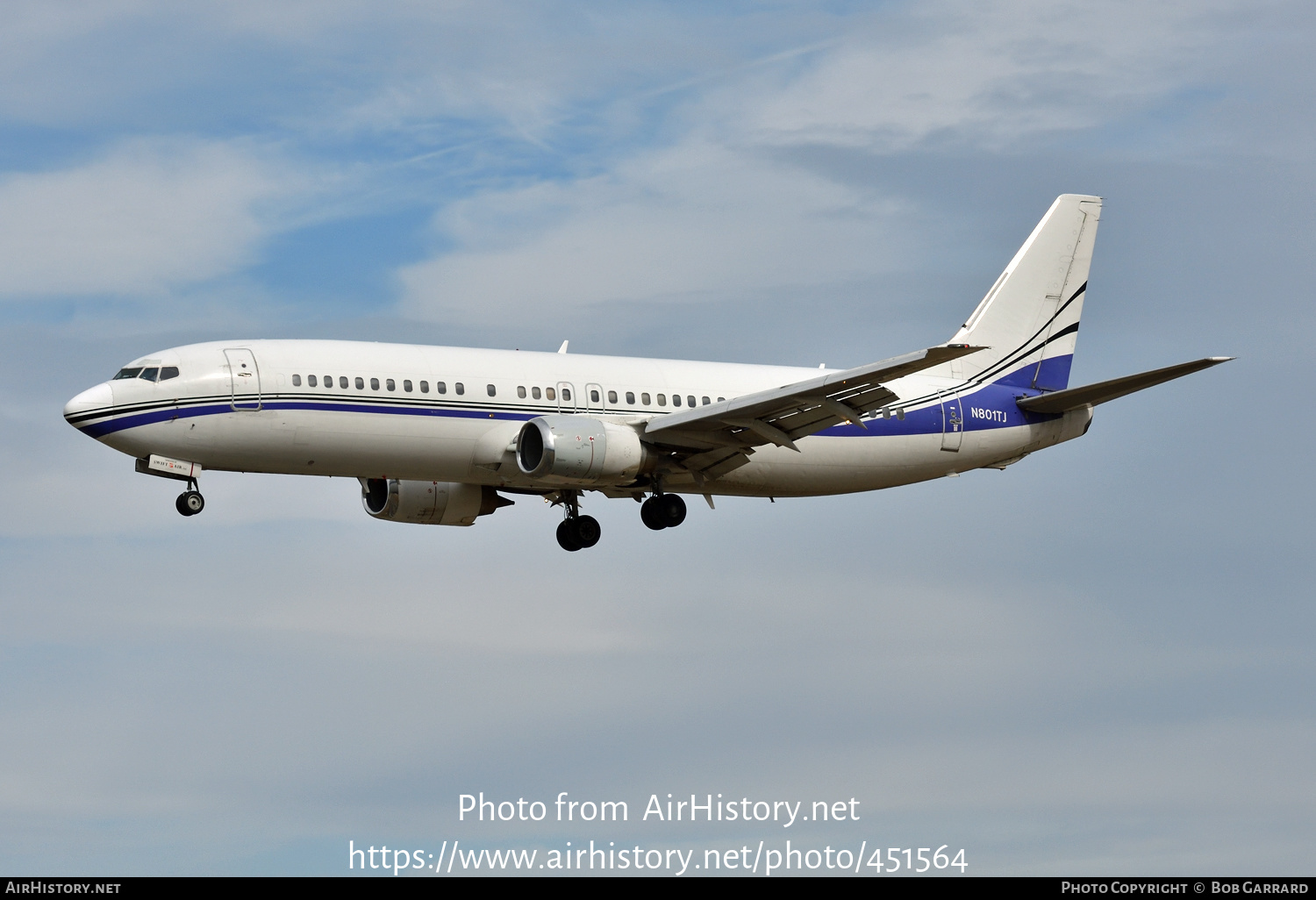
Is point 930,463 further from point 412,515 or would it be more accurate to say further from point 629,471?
point 412,515

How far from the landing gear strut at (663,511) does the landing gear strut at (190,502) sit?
39.1ft

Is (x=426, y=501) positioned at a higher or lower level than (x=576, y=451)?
higher

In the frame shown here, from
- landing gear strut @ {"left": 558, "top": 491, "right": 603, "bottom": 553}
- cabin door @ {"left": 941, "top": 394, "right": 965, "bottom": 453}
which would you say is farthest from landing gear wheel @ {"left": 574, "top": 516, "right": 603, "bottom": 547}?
cabin door @ {"left": 941, "top": 394, "right": 965, "bottom": 453}

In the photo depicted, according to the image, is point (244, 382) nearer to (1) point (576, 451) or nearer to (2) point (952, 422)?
(1) point (576, 451)

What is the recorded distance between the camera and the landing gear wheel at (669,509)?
4847cm

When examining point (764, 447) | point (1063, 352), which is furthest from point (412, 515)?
point (1063, 352)

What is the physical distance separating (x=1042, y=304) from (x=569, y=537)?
16.6 metres

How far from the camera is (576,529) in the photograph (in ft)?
164

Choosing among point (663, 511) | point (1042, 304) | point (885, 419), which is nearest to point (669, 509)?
point (663, 511)

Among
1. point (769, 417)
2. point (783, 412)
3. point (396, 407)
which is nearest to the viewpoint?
point (396, 407)

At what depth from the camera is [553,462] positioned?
43781 mm

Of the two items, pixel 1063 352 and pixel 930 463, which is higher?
pixel 1063 352

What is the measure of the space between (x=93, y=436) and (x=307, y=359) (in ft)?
17.5

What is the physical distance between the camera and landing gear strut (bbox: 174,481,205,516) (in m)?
43.2
